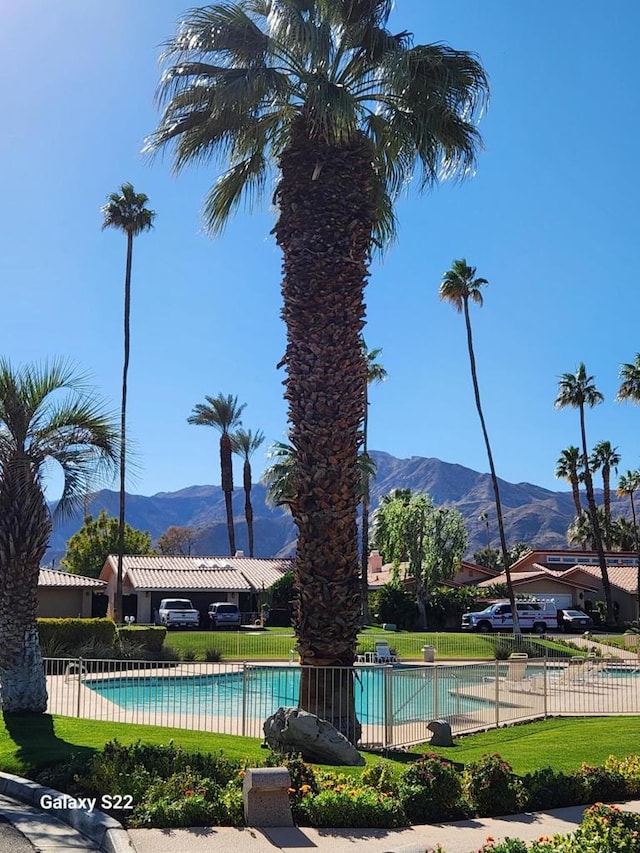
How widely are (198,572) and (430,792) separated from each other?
1657 inches

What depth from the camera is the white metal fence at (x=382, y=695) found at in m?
14.3

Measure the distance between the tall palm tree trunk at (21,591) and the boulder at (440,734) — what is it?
6.44 m

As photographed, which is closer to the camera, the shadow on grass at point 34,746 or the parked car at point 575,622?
the shadow on grass at point 34,746

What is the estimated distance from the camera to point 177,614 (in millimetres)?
42062

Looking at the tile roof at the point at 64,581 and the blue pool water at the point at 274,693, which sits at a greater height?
the tile roof at the point at 64,581

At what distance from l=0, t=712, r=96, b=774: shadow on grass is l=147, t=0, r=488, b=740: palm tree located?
3.71 m

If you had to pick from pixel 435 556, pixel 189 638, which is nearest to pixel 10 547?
pixel 189 638

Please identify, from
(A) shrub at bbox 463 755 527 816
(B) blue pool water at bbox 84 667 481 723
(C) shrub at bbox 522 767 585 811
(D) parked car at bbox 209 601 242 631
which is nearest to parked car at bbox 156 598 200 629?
(D) parked car at bbox 209 601 242 631

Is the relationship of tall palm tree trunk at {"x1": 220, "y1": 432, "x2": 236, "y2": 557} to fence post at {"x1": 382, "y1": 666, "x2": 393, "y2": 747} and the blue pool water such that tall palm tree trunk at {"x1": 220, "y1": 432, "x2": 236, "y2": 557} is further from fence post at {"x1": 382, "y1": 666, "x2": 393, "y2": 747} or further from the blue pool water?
fence post at {"x1": 382, "y1": 666, "x2": 393, "y2": 747}

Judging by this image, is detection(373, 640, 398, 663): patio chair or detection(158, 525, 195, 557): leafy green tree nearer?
detection(373, 640, 398, 663): patio chair

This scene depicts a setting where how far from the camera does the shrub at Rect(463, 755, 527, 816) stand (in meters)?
8.64

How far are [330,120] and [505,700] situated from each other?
39.6 feet

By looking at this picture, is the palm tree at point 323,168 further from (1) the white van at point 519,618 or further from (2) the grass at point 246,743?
(1) the white van at point 519,618

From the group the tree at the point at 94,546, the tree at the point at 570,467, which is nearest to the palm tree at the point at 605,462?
the tree at the point at 570,467
